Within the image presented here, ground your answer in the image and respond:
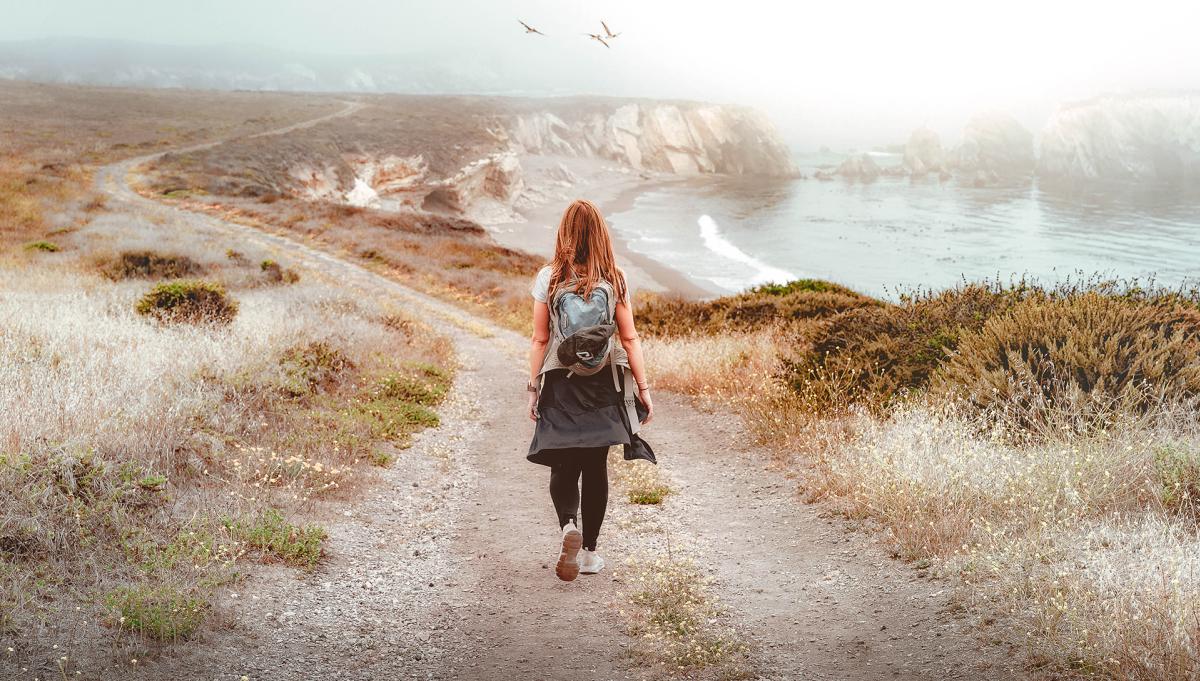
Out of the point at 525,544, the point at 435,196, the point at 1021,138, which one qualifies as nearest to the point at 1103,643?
the point at 525,544

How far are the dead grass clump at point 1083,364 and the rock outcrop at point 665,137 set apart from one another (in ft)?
277

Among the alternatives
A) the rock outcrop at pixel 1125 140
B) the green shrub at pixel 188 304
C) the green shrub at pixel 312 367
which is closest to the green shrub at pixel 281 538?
the green shrub at pixel 312 367

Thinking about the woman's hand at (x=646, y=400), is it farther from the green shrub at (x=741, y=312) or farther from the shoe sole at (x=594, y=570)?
the green shrub at (x=741, y=312)

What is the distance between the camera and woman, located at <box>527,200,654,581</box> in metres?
4.61

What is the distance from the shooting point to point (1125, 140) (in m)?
104

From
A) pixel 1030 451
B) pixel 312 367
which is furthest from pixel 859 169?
pixel 1030 451

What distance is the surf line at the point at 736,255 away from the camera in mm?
38344

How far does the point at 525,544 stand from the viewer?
6047mm

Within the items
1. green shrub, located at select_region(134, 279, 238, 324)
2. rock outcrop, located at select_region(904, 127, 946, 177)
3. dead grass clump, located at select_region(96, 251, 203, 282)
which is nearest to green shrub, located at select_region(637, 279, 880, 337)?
green shrub, located at select_region(134, 279, 238, 324)

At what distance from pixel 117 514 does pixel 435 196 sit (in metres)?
52.5

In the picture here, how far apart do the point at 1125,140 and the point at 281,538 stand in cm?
12842

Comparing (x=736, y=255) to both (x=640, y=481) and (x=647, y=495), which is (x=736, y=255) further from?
(x=647, y=495)

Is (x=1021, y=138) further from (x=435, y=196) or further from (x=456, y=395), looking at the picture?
(x=456, y=395)

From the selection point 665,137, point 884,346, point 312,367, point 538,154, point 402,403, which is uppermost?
point 665,137
